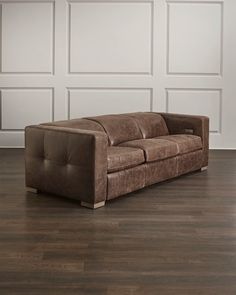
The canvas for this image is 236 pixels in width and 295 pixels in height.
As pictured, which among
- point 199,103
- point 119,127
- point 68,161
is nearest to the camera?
point 68,161

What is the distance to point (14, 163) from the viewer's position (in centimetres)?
553

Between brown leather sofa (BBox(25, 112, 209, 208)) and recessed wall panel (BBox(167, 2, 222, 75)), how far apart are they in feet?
6.29

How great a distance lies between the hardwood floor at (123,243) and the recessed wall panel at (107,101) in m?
2.50

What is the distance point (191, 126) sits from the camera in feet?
17.0

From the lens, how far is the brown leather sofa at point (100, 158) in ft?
11.9

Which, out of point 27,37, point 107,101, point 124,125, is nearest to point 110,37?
point 107,101

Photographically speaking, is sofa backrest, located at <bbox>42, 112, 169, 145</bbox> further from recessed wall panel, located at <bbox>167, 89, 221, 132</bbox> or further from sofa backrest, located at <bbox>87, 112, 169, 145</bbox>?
recessed wall panel, located at <bbox>167, 89, 221, 132</bbox>

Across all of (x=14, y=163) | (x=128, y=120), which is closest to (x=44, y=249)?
(x=128, y=120)

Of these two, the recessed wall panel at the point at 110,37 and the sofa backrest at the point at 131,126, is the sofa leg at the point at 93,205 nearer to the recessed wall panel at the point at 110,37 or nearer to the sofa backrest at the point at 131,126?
the sofa backrest at the point at 131,126

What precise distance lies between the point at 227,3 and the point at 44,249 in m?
4.91

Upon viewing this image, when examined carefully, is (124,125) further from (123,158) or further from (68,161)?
(68,161)

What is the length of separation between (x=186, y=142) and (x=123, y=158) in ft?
3.66

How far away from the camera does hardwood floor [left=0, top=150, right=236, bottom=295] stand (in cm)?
225

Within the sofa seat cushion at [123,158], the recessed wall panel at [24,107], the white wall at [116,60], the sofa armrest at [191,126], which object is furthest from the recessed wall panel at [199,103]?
the sofa seat cushion at [123,158]
